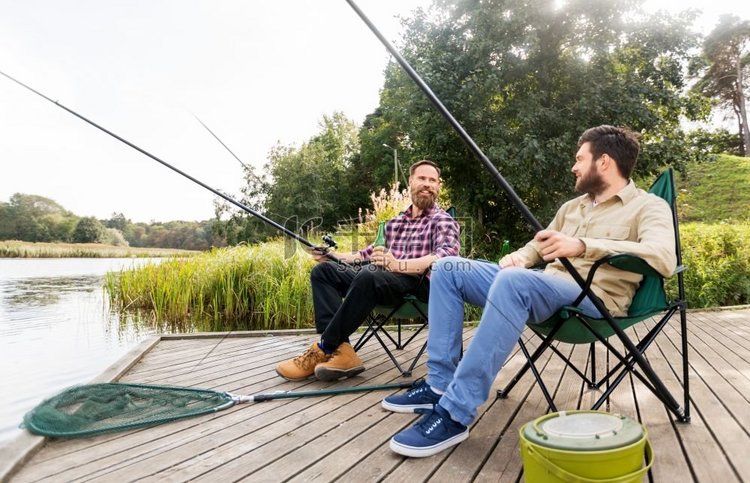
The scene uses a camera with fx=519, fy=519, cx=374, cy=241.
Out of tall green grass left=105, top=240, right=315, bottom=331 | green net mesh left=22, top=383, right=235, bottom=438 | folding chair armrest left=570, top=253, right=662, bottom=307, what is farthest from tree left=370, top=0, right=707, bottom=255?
green net mesh left=22, top=383, right=235, bottom=438

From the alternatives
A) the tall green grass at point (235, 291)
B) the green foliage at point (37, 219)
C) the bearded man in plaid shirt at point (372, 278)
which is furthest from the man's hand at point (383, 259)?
the green foliage at point (37, 219)

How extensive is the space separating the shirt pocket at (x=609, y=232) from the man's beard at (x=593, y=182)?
0.46ft

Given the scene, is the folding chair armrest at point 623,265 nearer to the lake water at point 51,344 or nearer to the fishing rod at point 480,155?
the fishing rod at point 480,155

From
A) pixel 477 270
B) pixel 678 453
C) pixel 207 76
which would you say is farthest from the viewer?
pixel 207 76

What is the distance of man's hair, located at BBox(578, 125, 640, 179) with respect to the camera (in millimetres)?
1807

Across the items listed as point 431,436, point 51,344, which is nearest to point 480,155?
point 431,436

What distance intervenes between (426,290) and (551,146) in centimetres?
588

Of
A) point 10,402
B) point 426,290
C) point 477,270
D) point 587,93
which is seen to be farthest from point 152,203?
point 587,93

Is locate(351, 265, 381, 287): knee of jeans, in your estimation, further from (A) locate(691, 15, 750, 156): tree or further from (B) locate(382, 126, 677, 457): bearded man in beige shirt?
(A) locate(691, 15, 750, 156): tree

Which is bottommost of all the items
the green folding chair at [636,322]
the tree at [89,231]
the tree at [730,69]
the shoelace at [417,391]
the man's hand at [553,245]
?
the shoelace at [417,391]

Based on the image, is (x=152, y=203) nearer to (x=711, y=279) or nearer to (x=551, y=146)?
(x=711, y=279)

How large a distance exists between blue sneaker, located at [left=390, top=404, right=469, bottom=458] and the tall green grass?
3.40m

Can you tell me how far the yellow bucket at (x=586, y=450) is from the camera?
1025 mm

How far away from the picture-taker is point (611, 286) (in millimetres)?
1711
